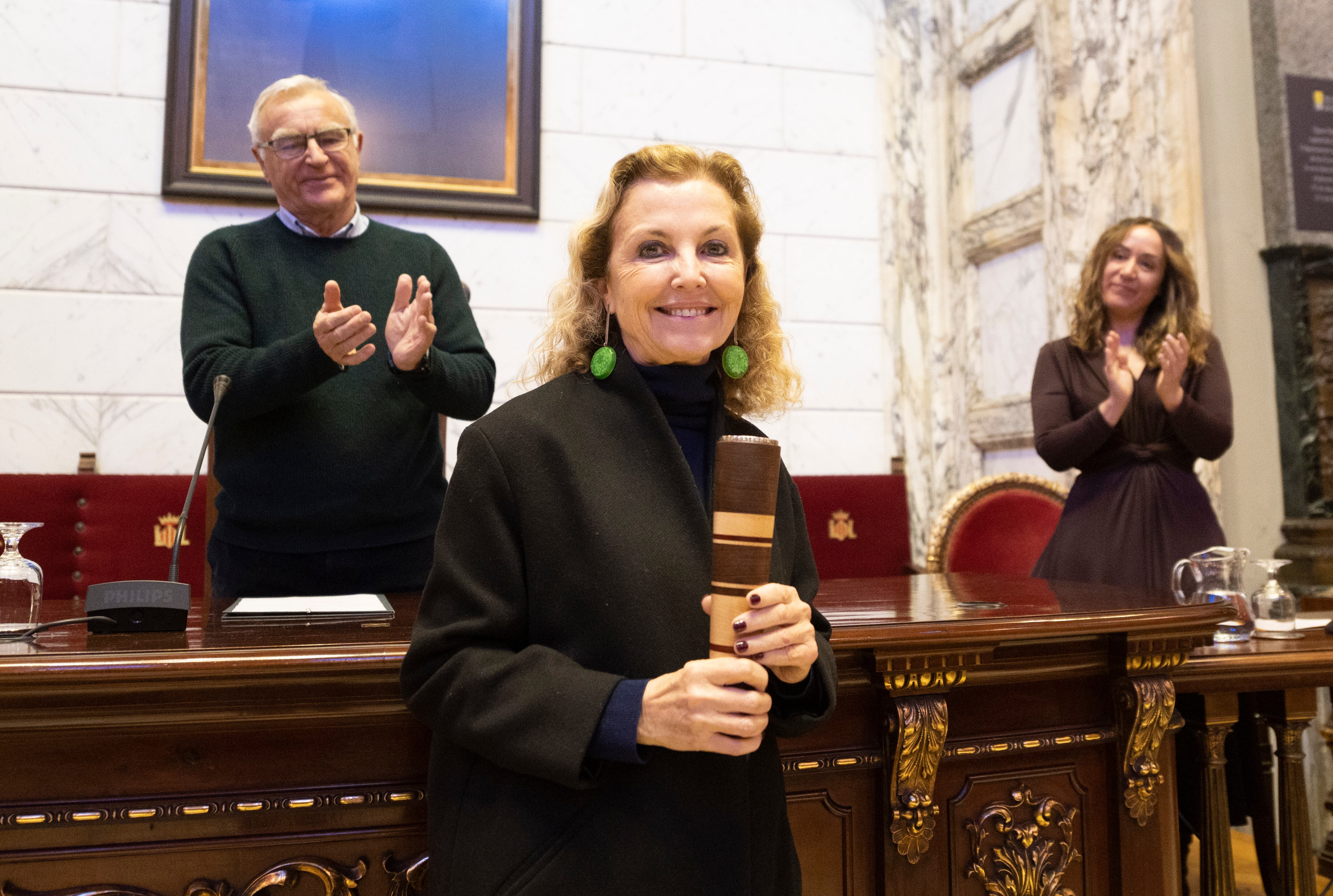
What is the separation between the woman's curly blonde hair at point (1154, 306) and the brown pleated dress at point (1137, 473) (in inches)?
2.9

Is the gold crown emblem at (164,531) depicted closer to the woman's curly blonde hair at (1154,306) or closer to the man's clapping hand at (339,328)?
the man's clapping hand at (339,328)

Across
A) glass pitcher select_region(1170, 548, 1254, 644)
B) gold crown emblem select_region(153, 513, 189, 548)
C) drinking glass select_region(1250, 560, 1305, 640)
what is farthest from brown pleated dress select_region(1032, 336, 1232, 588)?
gold crown emblem select_region(153, 513, 189, 548)

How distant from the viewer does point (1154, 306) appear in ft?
9.89

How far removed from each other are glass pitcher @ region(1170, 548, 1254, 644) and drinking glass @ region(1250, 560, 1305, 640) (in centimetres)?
9

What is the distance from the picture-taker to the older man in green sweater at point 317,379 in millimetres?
1980

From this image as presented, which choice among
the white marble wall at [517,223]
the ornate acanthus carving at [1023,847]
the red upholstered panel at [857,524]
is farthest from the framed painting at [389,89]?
the ornate acanthus carving at [1023,847]

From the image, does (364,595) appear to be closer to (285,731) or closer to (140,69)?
(285,731)

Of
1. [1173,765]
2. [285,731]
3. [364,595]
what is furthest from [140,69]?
[1173,765]

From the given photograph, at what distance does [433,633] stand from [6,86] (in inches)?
160

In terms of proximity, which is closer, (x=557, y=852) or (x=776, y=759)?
(x=557, y=852)

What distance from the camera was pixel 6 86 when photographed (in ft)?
12.9

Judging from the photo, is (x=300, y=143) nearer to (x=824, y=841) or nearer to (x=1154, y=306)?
(x=824, y=841)

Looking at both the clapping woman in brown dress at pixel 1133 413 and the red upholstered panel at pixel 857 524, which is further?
the red upholstered panel at pixel 857 524

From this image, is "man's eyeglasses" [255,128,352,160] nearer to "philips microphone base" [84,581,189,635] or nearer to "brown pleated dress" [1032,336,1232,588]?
"philips microphone base" [84,581,189,635]
